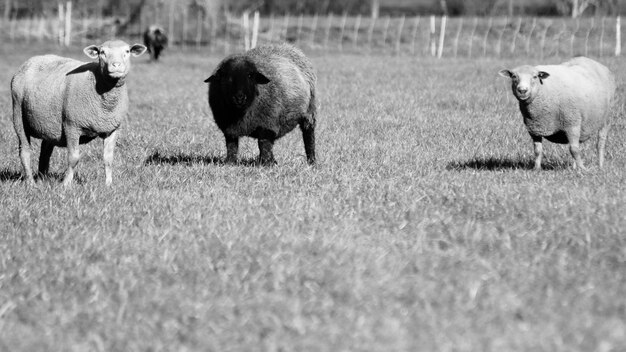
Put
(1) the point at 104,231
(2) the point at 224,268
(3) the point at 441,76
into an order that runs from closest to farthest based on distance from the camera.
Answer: (2) the point at 224,268 < (1) the point at 104,231 < (3) the point at 441,76

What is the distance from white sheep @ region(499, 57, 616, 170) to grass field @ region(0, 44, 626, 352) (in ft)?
1.52

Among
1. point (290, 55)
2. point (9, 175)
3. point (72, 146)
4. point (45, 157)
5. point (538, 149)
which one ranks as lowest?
point (9, 175)

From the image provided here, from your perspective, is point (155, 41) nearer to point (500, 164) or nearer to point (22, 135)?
point (22, 135)

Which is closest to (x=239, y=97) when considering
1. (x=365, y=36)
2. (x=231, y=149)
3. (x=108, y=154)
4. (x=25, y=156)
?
(x=231, y=149)

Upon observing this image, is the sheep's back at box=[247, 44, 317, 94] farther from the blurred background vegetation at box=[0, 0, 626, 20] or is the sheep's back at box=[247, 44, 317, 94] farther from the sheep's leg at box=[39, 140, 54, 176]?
the blurred background vegetation at box=[0, 0, 626, 20]

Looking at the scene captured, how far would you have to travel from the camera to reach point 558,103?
8.61 metres

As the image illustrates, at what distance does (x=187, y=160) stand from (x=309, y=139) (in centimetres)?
153

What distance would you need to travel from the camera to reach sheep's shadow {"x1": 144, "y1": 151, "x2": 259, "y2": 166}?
952 cm

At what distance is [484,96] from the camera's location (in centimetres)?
1664

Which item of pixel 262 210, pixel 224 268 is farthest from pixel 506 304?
pixel 262 210

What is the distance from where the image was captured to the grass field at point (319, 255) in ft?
13.5

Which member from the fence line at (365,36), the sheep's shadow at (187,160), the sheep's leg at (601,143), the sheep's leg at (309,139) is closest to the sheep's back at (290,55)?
the sheep's leg at (309,139)

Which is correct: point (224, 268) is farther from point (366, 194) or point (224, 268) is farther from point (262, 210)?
point (366, 194)

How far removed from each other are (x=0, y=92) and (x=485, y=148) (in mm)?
13255
